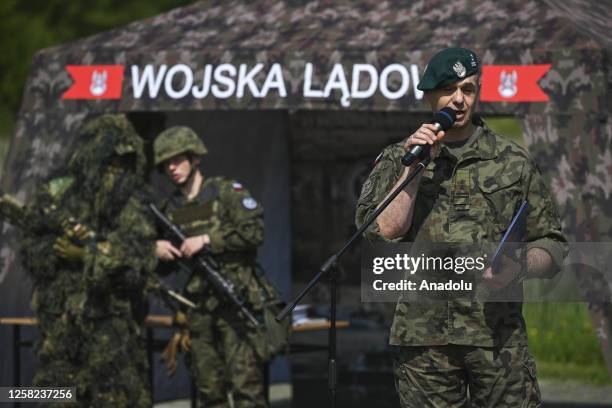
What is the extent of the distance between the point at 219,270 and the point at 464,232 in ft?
10.1

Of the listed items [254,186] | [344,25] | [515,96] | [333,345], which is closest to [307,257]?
[254,186]

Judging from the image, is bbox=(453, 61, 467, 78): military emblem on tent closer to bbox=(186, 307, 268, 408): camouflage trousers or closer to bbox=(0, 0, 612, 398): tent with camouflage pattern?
bbox=(0, 0, 612, 398): tent with camouflage pattern

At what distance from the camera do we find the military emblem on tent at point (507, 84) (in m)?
7.15

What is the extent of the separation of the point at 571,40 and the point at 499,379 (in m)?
3.15

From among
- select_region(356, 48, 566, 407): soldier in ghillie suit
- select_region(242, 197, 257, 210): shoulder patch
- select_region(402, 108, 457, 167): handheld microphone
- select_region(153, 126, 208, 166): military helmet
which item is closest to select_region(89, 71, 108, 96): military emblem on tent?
select_region(153, 126, 208, 166): military helmet

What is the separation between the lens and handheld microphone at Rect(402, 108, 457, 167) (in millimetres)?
4074

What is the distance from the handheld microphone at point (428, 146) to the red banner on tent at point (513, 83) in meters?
2.98

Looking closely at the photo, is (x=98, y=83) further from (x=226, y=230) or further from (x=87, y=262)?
(x=87, y=262)

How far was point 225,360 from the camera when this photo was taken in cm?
730

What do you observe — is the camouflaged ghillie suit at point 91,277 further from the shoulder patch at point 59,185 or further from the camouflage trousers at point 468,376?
the camouflage trousers at point 468,376

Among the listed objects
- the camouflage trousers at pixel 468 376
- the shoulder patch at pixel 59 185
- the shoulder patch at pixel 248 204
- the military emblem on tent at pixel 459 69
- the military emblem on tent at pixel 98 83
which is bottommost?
the camouflage trousers at pixel 468 376

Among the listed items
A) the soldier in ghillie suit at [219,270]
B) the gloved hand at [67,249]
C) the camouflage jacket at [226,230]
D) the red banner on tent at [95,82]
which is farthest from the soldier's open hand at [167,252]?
the red banner on tent at [95,82]

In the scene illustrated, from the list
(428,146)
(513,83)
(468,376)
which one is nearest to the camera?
(428,146)

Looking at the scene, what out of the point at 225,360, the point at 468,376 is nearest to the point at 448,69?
the point at 468,376
